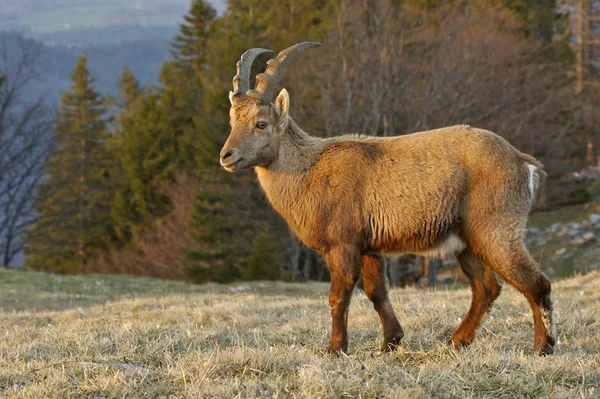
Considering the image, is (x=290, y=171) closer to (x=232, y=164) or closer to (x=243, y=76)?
(x=232, y=164)

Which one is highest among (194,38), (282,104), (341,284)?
(194,38)

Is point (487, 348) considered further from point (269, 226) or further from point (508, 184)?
point (269, 226)

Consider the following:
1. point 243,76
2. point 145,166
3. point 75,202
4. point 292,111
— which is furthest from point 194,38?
point 243,76

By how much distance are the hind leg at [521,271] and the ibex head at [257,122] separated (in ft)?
8.07

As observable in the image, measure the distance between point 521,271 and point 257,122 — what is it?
3.07 m

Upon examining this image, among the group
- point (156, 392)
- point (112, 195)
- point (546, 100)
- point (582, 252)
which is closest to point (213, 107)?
point (546, 100)

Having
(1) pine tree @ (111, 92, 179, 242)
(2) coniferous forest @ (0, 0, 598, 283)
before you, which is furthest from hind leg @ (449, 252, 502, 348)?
(1) pine tree @ (111, 92, 179, 242)

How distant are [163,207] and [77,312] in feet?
136

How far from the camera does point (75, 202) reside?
5703cm

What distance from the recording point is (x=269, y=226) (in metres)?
36.7

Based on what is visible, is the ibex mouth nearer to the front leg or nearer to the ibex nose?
the ibex nose

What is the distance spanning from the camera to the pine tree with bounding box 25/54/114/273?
178ft

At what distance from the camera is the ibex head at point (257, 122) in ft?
25.9

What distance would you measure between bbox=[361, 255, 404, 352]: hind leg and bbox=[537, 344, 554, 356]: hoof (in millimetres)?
1358
